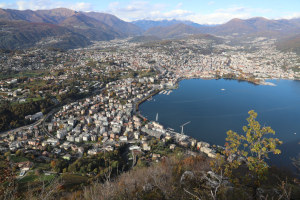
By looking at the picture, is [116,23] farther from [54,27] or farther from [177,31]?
[54,27]

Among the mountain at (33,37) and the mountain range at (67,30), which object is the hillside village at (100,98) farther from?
the mountain range at (67,30)

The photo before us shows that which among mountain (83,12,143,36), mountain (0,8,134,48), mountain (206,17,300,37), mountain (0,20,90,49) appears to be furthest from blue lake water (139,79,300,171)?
mountain (83,12,143,36)

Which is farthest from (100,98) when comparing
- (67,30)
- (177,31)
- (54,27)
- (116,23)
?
(116,23)

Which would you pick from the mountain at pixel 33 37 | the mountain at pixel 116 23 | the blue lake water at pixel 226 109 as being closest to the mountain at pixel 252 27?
the mountain at pixel 116 23

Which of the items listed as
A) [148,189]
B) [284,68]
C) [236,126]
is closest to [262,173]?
[148,189]

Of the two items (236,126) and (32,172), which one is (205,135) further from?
(32,172)

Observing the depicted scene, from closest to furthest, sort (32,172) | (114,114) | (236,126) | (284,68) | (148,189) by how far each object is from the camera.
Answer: (148,189), (32,172), (236,126), (114,114), (284,68)

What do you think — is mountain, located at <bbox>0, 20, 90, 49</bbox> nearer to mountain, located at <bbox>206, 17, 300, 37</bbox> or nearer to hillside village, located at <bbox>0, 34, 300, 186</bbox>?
hillside village, located at <bbox>0, 34, 300, 186</bbox>

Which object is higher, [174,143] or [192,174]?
[192,174]
